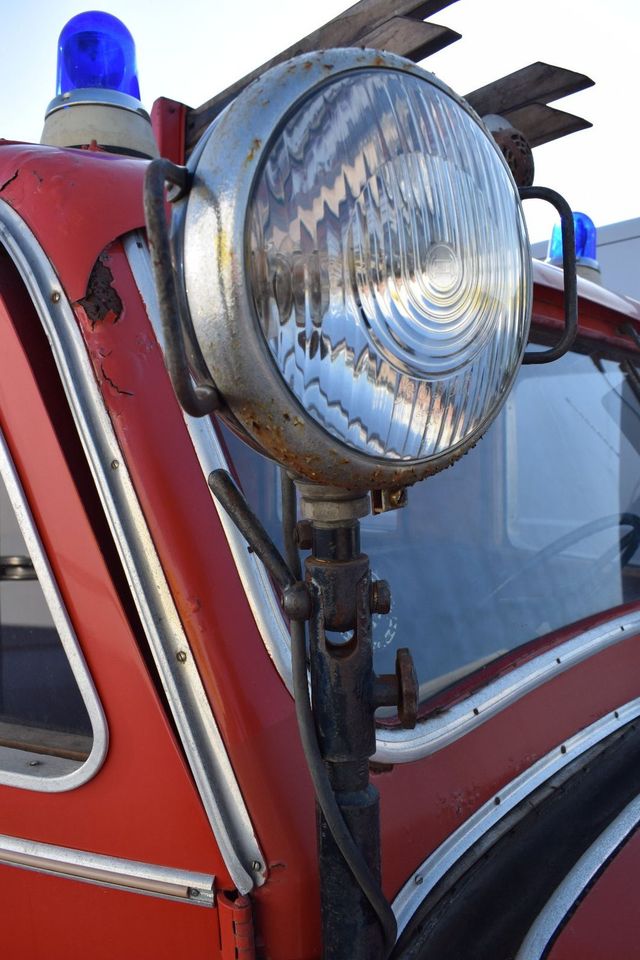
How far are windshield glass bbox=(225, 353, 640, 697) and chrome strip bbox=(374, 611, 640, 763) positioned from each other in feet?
0.20

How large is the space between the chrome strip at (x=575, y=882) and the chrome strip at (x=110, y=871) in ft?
1.27

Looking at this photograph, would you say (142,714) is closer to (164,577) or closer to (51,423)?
(164,577)

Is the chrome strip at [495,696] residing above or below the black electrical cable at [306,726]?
below

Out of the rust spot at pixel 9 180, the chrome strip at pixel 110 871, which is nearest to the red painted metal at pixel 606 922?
the chrome strip at pixel 110 871

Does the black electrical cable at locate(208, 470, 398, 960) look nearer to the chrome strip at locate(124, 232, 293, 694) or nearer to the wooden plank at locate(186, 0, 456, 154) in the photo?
the chrome strip at locate(124, 232, 293, 694)

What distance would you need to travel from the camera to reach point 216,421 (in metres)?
1.07

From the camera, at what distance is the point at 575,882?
1066mm

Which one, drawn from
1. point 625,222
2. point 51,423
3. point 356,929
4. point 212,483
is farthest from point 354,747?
point 625,222

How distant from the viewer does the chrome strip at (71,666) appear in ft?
3.30

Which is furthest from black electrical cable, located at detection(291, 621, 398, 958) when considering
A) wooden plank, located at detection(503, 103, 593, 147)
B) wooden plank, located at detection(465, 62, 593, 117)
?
wooden plank, located at detection(503, 103, 593, 147)

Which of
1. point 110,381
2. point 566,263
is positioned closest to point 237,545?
point 110,381

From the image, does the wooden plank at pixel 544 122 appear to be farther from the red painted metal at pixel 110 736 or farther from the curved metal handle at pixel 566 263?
the red painted metal at pixel 110 736

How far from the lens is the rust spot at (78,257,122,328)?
3.25 feet

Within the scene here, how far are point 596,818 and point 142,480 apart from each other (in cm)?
85
